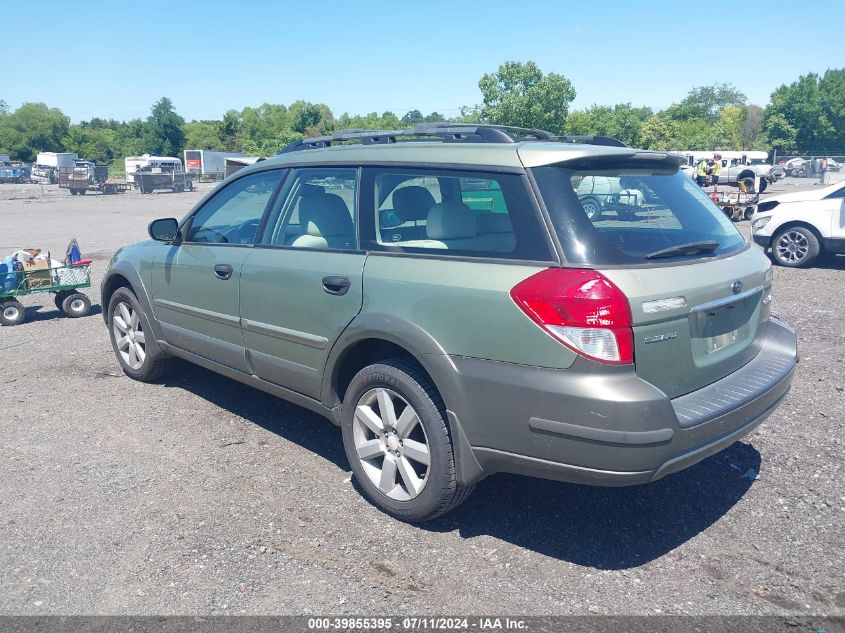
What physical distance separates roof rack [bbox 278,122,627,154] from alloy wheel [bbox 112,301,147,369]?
210 centimetres

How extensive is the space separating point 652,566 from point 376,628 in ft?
4.38

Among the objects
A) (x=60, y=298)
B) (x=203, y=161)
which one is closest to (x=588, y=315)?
(x=60, y=298)

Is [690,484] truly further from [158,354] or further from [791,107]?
[791,107]

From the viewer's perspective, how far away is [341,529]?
3.57 meters

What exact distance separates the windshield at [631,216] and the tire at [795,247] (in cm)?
910

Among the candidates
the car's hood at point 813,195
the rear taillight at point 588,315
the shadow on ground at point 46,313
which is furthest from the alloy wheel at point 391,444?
the car's hood at point 813,195

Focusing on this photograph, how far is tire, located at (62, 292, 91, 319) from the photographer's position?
28.3 feet

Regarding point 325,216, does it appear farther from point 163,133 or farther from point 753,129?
point 163,133

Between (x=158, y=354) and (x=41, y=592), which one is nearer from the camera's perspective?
(x=41, y=592)

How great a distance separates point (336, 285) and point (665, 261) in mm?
1690

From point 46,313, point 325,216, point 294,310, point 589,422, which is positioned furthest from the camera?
point 46,313

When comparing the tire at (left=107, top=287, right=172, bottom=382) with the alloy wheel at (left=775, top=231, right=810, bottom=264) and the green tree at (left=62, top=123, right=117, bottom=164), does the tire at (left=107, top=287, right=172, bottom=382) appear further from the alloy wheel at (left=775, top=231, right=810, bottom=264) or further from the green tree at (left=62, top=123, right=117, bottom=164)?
the green tree at (left=62, top=123, right=117, bottom=164)

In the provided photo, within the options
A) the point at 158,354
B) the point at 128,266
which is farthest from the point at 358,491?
the point at 128,266

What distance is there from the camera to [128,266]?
573 centimetres
